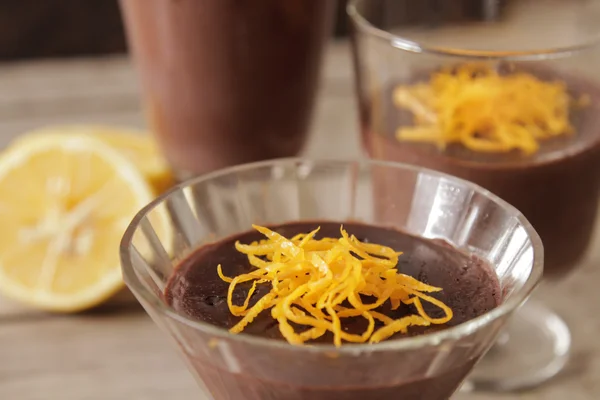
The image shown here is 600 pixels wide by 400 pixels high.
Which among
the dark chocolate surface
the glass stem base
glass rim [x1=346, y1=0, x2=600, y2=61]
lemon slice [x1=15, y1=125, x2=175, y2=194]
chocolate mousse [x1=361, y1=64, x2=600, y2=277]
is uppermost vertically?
glass rim [x1=346, y1=0, x2=600, y2=61]

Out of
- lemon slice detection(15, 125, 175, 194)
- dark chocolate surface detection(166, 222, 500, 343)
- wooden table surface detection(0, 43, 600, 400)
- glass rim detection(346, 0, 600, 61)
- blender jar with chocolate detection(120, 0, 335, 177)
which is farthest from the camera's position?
lemon slice detection(15, 125, 175, 194)

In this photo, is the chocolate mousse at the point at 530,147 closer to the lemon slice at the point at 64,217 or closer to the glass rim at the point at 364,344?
the glass rim at the point at 364,344

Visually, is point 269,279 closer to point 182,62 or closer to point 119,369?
point 119,369

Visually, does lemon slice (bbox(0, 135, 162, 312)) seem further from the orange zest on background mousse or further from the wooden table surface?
the orange zest on background mousse

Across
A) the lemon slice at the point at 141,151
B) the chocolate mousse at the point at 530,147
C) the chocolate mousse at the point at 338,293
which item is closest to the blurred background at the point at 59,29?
the lemon slice at the point at 141,151

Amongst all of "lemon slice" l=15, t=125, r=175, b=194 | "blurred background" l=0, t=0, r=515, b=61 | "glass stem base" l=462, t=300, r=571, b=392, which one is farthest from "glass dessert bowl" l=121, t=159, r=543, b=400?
"blurred background" l=0, t=0, r=515, b=61
